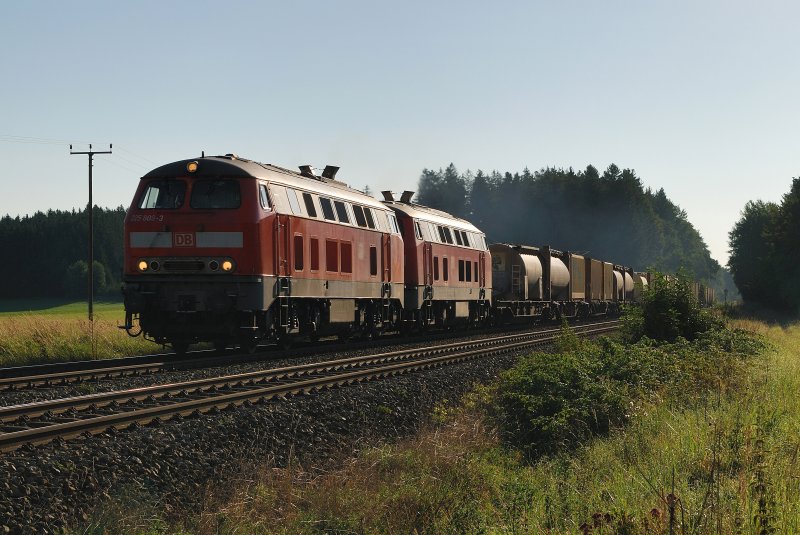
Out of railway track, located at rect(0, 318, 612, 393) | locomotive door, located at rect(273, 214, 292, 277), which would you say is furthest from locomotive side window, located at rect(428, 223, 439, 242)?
locomotive door, located at rect(273, 214, 292, 277)

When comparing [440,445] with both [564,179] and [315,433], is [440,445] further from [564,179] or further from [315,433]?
[564,179]

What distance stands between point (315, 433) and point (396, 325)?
16.3 meters

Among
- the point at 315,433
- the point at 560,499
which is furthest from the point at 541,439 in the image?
the point at 560,499

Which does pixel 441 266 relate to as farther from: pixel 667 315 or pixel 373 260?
pixel 667 315

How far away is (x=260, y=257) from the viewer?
17625mm

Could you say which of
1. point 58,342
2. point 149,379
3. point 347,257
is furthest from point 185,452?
point 58,342

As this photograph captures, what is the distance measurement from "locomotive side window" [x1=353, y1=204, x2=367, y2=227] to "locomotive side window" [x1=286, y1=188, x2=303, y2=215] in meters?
3.42

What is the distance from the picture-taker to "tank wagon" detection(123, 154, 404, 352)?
17578 millimetres

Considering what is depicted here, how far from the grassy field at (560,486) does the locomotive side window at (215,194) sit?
26.8 feet

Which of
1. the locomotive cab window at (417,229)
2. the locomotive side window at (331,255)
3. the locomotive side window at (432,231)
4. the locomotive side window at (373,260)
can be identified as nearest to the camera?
the locomotive side window at (331,255)

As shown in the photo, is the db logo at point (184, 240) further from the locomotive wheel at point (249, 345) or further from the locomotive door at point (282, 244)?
the locomotive wheel at point (249, 345)

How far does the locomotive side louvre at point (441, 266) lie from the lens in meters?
27.5

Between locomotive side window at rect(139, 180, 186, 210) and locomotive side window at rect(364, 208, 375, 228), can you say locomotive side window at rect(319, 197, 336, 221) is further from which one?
locomotive side window at rect(139, 180, 186, 210)

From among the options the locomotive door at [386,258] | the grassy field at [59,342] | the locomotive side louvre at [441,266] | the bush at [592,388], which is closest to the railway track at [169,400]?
the bush at [592,388]
